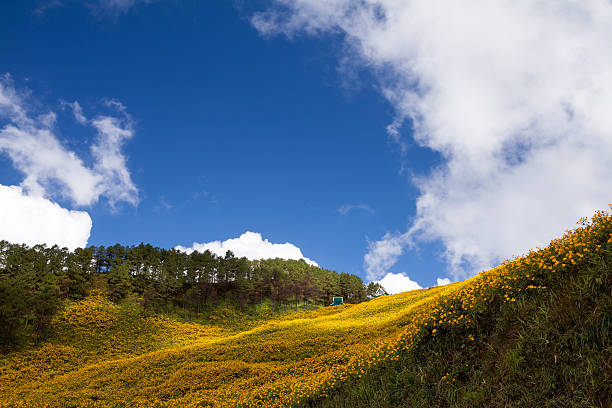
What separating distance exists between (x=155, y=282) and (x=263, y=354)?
5612 cm

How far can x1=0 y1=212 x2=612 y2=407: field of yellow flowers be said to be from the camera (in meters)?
9.92

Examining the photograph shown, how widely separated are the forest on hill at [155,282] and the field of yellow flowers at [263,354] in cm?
622

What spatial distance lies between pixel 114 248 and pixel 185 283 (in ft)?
68.4

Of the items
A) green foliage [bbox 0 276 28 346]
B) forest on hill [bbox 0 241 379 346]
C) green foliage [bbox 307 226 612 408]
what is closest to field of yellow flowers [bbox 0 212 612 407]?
green foliage [bbox 307 226 612 408]

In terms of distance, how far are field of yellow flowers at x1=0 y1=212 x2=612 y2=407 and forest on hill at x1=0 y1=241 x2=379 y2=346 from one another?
622 centimetres

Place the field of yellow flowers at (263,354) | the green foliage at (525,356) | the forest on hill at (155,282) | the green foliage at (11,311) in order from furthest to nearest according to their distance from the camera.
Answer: the forest on hill at (155,282) < the green foliage at (11,311) < the field of yellow flowers at (263,354) < the green foliage at (525,356)

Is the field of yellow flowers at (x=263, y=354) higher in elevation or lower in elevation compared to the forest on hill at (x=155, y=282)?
lower

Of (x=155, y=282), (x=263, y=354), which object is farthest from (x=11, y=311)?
(x=263, y=354)

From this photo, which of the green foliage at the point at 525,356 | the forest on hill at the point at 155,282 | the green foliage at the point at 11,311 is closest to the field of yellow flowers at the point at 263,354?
the green foliage at the point at 525,356

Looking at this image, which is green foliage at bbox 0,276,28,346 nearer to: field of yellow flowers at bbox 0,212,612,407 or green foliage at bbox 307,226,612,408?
field of yellow flowers at bbox 0,212,612,407

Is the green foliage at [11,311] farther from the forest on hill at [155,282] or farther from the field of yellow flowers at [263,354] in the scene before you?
the field of yellow flowers at [263,354]

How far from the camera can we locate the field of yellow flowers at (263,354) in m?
9.92

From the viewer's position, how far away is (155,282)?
71.2m

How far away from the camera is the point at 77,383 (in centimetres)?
2803
